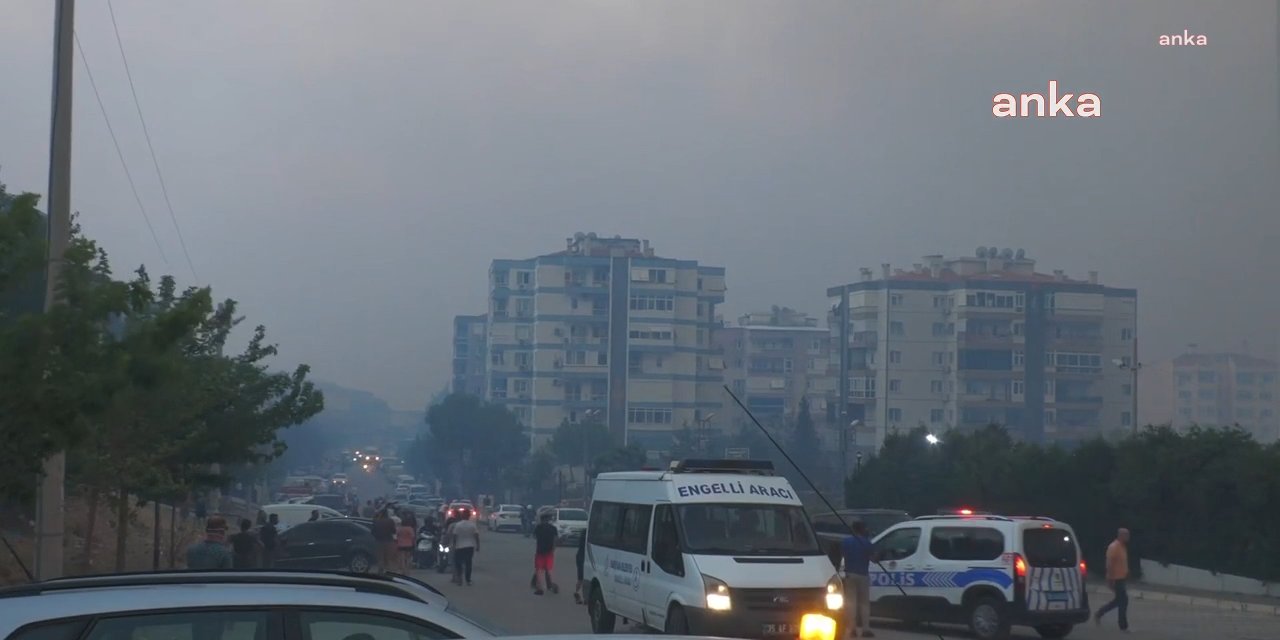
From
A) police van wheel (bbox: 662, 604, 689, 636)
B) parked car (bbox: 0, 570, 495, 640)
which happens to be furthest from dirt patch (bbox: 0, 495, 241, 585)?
parked car (bbox: 0, 570, 495, 640)

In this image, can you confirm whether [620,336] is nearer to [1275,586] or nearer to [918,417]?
[918,417]

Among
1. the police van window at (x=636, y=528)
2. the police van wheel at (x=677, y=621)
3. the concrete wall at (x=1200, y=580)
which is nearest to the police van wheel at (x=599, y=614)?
the police van window at (x=636, y=528)

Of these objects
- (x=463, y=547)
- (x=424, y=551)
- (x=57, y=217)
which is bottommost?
(x=424, y=551)

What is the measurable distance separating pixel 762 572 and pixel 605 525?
3.92 meters

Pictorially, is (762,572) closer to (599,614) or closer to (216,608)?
(599,614)

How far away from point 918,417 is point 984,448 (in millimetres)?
35725

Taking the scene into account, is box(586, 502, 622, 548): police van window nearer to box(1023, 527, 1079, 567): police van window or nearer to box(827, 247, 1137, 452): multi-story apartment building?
box(1023, 527, 1079, 567): police van window

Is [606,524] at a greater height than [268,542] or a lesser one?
greater

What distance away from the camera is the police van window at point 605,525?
18.0 metres

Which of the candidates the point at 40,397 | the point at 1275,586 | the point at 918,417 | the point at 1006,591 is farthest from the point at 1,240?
the point at 918,417

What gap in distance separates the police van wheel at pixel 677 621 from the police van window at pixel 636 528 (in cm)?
112

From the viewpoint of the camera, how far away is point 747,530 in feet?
52.7

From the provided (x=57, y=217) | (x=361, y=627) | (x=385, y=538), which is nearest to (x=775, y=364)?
(x=385, y=538)

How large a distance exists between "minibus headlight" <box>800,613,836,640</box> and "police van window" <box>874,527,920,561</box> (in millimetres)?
5473
